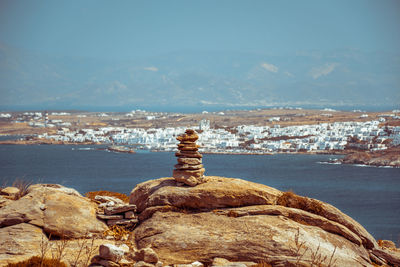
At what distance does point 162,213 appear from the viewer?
603 inches

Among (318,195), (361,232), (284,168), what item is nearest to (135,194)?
(361,232)

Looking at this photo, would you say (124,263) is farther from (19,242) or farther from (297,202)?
(297,202)

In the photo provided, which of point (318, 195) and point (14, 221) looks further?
point (318, 195)

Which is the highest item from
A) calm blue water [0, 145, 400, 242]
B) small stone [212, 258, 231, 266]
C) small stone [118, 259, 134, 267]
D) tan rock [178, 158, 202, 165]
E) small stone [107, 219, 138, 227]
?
tan rock [178, 158, 202, 165]

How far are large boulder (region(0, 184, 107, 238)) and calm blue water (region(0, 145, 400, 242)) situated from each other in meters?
30.5

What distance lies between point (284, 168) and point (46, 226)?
74.7 meters

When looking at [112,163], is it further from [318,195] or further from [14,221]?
[14,221]

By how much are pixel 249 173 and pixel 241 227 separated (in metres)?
66.8

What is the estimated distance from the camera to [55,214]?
48.8ft

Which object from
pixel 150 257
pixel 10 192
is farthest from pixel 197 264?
pixel 10 192

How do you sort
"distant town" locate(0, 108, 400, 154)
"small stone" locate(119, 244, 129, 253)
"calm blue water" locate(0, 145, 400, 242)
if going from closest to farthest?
"small stone" locate(119, 244, 129, 253) < "calm blue water" locate(0, 145, 400, 242) < "distant town" locate(0, 108, 400, 154)

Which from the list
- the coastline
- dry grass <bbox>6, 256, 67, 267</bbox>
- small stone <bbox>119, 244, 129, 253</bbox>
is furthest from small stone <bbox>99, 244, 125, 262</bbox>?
the coastline

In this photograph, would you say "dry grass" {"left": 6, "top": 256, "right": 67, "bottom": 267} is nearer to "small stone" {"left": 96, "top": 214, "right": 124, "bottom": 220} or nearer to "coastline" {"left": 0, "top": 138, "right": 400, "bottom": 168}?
"small stone" {"left": 96, "top": 214, "right": 124, "bottom": 220}

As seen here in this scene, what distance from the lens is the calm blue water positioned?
2265 inches
